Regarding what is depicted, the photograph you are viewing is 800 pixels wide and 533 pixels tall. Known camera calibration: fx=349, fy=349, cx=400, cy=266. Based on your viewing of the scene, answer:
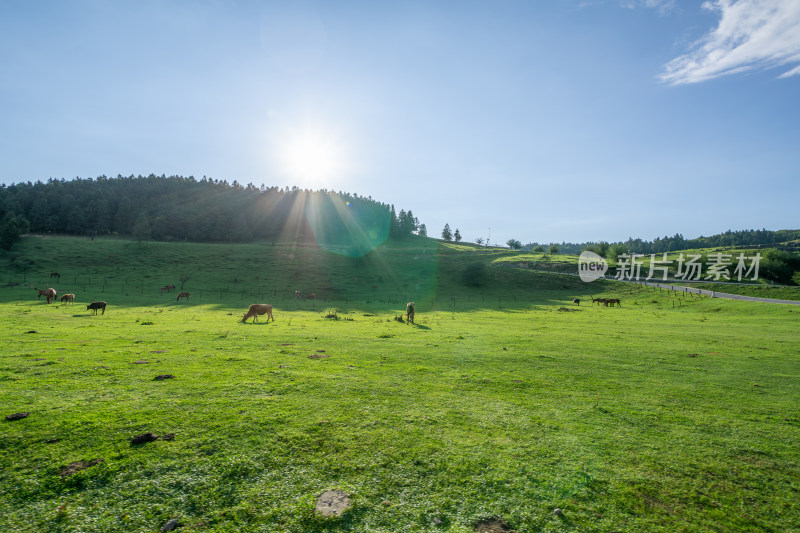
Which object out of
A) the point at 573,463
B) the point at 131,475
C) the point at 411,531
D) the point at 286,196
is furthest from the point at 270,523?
the point at 286,196

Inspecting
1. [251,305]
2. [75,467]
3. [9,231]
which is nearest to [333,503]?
[75,467]

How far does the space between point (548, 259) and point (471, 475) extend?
395 feet

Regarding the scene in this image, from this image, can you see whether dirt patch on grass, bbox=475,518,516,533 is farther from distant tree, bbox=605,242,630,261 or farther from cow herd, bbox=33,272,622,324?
distant tree, bbox=605,242,630,261

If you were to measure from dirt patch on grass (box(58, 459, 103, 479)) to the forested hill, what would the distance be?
390ft

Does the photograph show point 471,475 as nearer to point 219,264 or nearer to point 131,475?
point 131,475

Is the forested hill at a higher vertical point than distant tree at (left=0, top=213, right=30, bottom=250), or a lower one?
higher

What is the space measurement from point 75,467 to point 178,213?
15680 cm

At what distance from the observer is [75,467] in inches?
240

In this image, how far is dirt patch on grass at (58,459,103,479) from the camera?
19.4 feet

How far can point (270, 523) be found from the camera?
5.20 metres

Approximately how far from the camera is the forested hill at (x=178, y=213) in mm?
127750

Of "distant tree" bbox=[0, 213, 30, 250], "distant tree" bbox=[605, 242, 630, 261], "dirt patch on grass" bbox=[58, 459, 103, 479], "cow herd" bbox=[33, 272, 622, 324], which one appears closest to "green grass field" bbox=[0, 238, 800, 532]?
"dirt patch on grass" bbox=[58, 459, 103, 479]

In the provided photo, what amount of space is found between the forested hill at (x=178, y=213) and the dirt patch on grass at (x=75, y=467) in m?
119

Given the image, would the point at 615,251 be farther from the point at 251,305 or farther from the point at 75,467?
the point at 75,467
